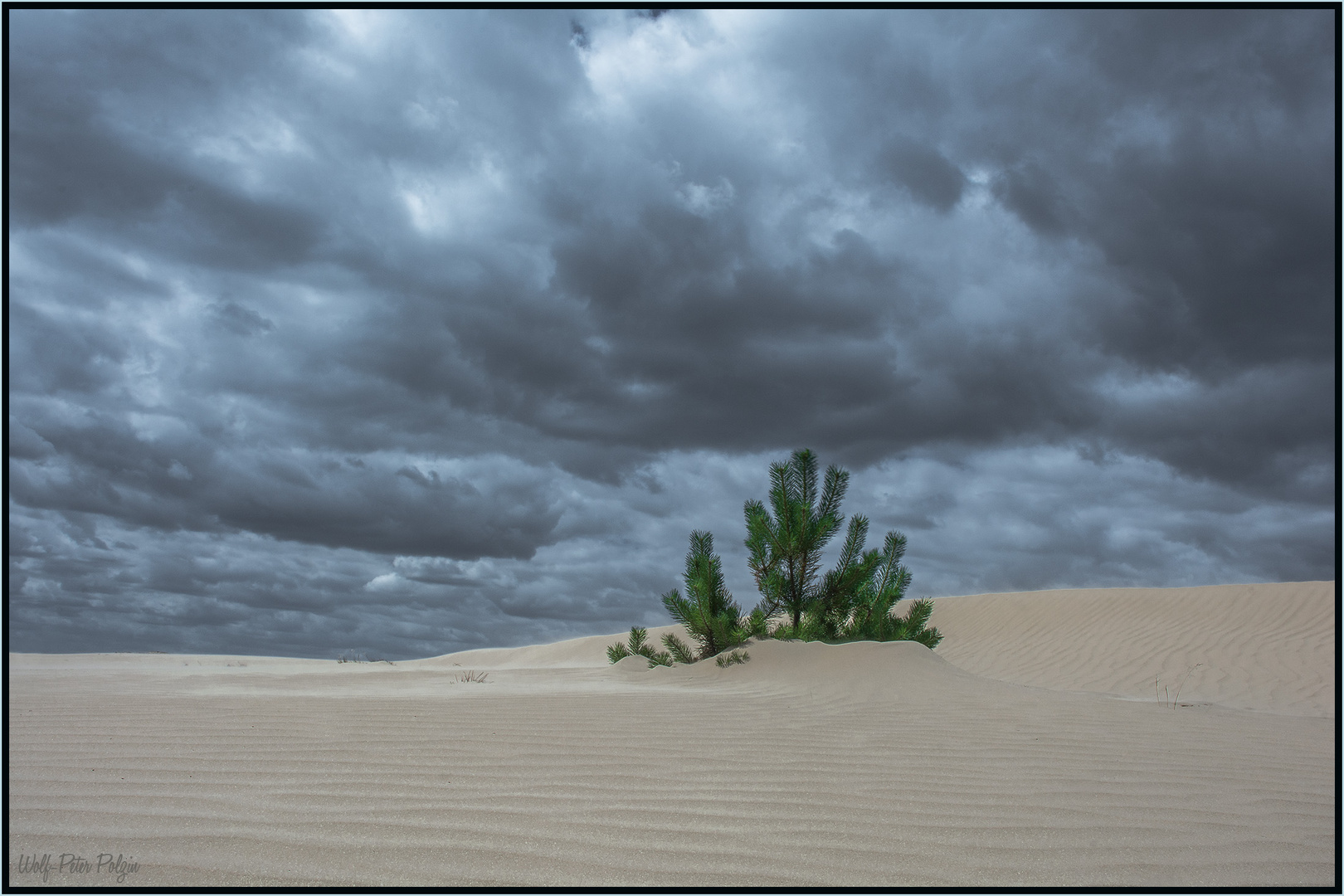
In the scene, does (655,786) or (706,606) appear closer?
(655,786)

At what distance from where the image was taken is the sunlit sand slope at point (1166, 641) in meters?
13.3

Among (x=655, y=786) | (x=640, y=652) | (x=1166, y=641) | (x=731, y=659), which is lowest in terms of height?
(x=1166, y=641)

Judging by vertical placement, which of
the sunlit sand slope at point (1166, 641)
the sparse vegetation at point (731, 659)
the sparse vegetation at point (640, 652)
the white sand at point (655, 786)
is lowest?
the sunlit sand slope at point (1166, 641)

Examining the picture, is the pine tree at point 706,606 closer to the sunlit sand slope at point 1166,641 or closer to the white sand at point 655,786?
the white sand at point 655,786

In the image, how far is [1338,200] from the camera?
4230 millimetres

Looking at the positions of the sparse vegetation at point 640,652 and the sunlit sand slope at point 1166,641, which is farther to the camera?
the sunlit sand slope at point 1166,641

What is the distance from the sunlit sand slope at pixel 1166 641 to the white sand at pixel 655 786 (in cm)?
763

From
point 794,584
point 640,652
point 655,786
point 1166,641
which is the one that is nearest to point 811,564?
point 794,584

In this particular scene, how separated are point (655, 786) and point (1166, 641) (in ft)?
59.2

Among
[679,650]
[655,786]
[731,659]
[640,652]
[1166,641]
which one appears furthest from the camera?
[1166,641]

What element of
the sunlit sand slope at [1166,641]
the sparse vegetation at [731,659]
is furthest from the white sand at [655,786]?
the sunlit sand slope at [1166,641]

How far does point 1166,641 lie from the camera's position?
1681 cm

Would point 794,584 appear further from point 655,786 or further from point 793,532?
point 655,786

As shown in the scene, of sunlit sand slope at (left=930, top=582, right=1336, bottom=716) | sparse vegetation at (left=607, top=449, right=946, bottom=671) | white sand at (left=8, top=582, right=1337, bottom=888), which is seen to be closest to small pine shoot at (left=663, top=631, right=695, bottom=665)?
sparse vegetation at (left=607, top=449, right=946, bottom=671)
